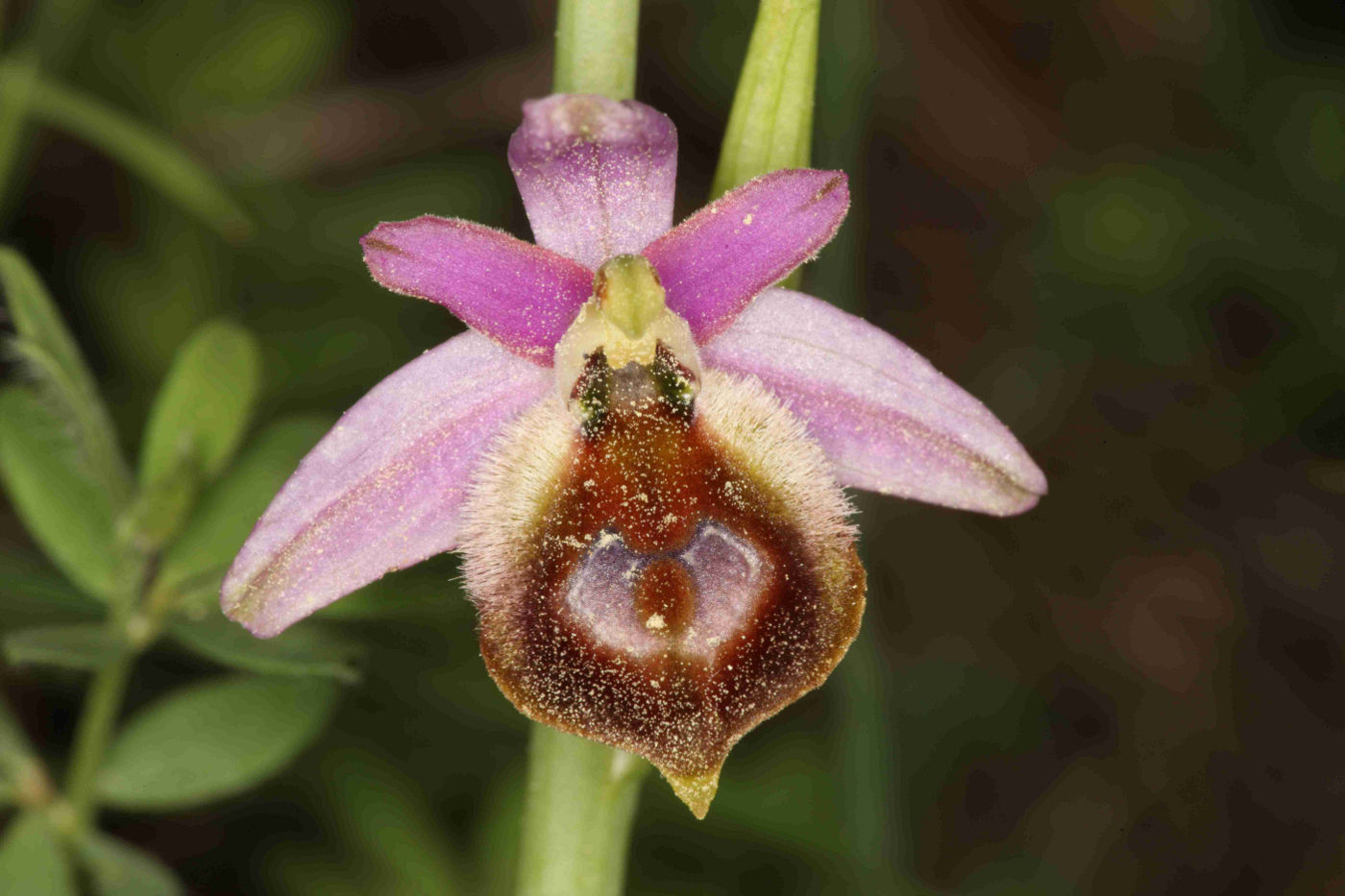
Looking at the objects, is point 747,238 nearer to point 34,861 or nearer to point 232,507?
point 232,507

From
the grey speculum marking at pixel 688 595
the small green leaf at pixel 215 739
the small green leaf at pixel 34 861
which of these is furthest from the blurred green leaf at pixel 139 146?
the grey speculum marking at pixel 688 595

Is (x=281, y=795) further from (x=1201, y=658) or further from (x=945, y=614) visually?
(x=1201, y=658)

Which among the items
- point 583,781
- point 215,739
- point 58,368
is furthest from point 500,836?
point 58,368

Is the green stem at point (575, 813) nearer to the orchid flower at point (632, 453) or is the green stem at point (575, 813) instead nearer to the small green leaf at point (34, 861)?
the orchid flower at point (632, 453)

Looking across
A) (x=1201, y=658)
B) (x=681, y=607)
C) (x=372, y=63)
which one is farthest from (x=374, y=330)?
(x=1201, y=658)

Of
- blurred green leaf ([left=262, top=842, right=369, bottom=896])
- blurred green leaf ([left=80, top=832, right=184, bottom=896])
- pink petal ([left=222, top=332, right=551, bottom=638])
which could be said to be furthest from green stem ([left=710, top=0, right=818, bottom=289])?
blurred green leaf ([left=262, top=842, right=369, bottom=896])

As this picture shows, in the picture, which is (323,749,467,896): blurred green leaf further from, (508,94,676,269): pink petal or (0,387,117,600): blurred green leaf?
(508,94,676,269): pink petal
